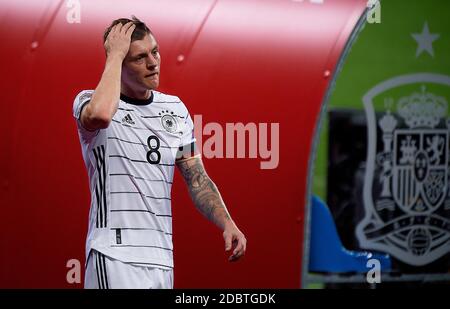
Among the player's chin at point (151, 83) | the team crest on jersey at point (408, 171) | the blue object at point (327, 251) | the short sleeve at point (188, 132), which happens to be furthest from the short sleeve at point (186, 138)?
the team crest on jersey at point (408, 171)

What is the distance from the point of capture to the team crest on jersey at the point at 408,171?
3.48 metres

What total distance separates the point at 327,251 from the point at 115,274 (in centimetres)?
89

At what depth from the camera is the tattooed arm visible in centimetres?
322

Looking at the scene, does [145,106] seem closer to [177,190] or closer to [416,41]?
[177,190]

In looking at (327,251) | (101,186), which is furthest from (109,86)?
(327,251)

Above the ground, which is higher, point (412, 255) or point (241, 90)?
point (241, 90)

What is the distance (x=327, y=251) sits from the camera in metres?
3.44

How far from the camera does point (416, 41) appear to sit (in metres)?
3.54

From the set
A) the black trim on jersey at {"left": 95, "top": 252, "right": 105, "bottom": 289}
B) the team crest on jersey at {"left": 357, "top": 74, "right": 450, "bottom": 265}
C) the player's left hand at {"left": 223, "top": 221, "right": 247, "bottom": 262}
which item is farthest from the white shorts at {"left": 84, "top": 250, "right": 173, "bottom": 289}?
the team crest on jersey at {"left": 357, "top": 74, "right": 450, "bottom": 265}

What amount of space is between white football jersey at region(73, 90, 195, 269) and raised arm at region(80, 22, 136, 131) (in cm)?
9

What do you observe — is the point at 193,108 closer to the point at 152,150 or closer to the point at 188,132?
the point at 188,132
